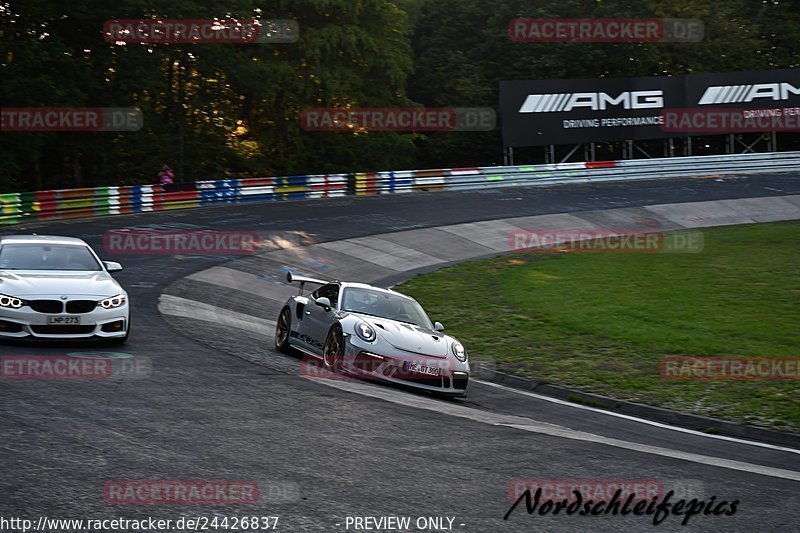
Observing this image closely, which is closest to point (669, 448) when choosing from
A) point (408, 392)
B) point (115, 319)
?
point (408, 392)

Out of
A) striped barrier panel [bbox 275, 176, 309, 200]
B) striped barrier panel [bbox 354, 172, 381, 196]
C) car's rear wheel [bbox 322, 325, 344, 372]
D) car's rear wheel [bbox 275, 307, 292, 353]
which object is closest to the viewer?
car's rear wheel [bbox 322, 325, 344, 372]

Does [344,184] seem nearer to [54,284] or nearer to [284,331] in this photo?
[284,331]

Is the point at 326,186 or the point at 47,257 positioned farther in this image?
the point at 326,186

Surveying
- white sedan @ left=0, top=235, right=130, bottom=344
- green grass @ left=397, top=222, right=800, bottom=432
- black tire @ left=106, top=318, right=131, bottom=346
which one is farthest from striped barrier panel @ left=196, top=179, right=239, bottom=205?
black tire @ left=106, top=318, right=131, bottom=346

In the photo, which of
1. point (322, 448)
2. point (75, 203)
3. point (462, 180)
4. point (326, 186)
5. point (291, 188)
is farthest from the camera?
point (462, 180)

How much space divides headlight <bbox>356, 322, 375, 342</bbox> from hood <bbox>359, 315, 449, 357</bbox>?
0.09 m

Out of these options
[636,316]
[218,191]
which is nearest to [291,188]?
[218,191]

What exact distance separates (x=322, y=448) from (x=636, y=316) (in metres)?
11.6

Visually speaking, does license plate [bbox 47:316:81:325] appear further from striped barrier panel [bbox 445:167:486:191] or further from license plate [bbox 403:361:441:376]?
striped barrier panel [bbox 445:167:486:191]

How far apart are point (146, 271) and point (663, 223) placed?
20.1 meters

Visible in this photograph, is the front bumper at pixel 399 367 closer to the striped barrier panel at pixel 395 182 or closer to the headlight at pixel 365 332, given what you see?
the headlight at pixel 365 332

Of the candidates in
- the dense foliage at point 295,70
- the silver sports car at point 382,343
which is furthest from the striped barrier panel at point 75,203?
the silver sports car at point 382,343

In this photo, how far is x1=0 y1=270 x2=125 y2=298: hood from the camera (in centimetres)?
1254

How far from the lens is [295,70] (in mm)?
49469
